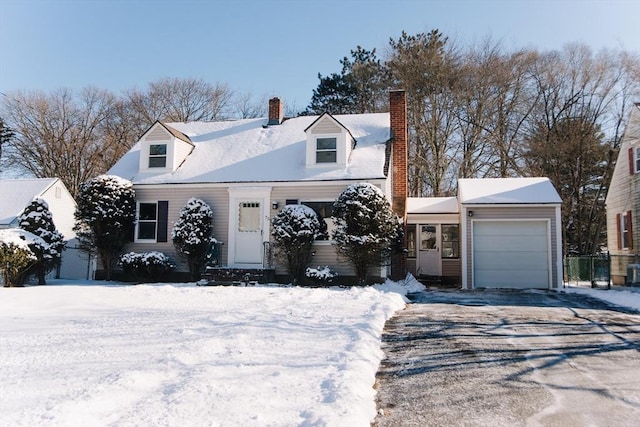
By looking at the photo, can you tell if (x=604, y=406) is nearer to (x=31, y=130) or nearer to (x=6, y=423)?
(x=6, y=423)

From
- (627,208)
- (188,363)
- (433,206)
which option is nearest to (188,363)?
(188,363)

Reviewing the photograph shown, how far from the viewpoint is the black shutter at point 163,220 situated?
1562 centimetres

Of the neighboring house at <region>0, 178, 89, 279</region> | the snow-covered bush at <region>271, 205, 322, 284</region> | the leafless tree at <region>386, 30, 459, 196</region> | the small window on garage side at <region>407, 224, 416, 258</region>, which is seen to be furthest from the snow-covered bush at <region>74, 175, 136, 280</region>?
the leafless tree at <region>386, 30, 459, 196</region>

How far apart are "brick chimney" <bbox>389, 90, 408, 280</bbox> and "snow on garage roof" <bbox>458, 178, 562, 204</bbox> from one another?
1.94 m

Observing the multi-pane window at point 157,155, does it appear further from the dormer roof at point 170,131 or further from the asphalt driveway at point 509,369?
the asphalt driveway at point 509,369

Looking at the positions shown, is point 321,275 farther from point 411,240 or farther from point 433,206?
point 433,206

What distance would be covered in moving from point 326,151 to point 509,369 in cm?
1091

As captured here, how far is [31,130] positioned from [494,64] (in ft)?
94.0

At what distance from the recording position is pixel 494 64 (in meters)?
26.2

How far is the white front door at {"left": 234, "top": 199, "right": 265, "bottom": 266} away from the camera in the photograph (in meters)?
15.1

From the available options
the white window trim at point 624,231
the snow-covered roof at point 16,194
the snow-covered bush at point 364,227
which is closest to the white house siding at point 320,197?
the snow-covered bush at point 364,227

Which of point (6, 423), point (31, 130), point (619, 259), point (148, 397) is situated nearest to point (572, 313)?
point (148, 397)

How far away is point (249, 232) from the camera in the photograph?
49.9 ft

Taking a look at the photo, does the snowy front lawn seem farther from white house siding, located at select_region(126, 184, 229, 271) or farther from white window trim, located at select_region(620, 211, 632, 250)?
white window trim, located at select_region(620, 211, 632, 250)
